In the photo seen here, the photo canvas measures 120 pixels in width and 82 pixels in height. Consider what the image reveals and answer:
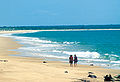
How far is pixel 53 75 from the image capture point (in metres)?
15.1

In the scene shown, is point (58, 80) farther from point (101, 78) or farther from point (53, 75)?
point (101, 78)

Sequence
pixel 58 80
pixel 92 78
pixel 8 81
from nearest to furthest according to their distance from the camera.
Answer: pixel 8 81, pixel 58 80, pixel 92 78

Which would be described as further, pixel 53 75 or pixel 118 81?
pixel 53 75

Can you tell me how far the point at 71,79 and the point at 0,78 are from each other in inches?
141

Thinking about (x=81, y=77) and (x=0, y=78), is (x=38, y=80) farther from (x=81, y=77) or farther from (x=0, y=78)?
(x=81, y=77)

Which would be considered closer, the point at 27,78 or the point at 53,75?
the point at 27,78

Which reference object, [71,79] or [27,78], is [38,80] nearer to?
[27,78]

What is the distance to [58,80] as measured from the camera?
13.6 meters

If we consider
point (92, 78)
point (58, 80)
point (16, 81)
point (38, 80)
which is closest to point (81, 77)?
point (92, 78)

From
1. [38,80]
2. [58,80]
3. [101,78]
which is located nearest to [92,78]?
[101,78]

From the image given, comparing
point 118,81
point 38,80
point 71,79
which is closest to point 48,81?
point 38,80

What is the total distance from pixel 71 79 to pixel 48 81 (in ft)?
4.88

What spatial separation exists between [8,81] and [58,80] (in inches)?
97.4

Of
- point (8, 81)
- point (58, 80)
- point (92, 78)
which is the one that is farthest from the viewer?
point (92, 78)
